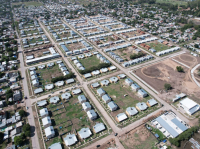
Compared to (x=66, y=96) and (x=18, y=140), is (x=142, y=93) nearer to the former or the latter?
(x=66, y=96)

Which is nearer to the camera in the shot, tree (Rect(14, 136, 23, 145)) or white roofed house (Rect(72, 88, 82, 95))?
tree (Rect(14, 136, 23, 145))

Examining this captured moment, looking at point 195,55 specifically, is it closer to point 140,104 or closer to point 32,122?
point 140,104

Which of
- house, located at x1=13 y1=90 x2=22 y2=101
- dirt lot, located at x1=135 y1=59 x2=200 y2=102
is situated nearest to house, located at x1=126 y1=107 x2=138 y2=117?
dirt lot, located at x1=135 y1=59 x2=200 y2=102

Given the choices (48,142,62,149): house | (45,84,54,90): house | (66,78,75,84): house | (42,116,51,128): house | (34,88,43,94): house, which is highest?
(66,78,75,84): house

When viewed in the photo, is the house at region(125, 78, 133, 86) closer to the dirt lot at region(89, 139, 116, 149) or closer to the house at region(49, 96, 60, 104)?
the dirt lot at region(89, 139, 116, 149)

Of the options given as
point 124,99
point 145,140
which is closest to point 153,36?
point 124,99

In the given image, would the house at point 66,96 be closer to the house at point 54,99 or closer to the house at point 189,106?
the house at point 54,99

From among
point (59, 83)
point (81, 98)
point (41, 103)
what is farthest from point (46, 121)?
point (59, 83)

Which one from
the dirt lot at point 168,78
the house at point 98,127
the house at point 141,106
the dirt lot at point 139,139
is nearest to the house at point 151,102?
the house at point 141,106
